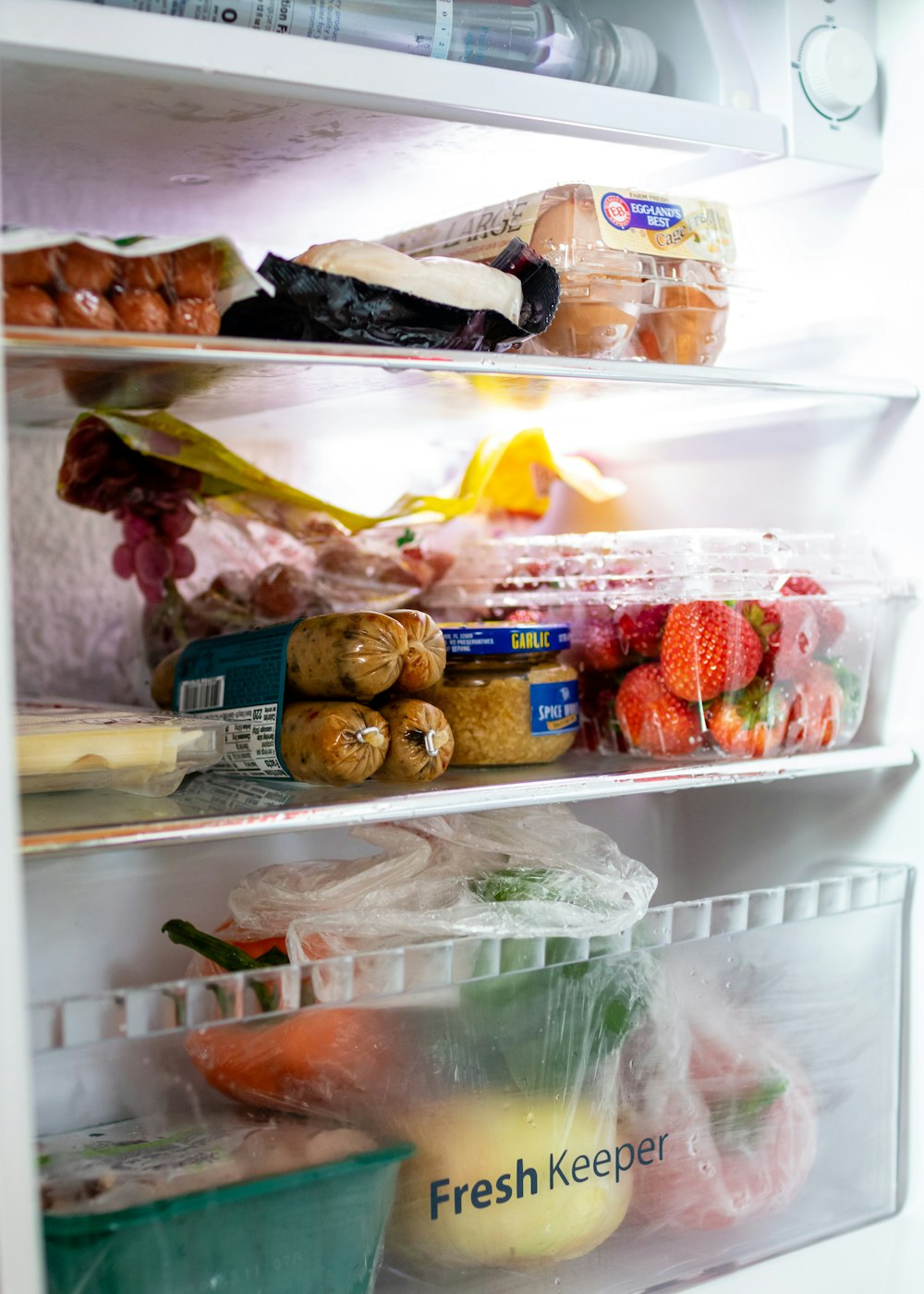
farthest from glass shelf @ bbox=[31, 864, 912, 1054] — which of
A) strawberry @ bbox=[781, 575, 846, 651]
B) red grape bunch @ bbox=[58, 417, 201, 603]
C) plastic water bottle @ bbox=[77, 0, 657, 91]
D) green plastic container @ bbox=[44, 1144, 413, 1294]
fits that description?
plastic water bottle @ bbox=[77, 0, 657, 91]

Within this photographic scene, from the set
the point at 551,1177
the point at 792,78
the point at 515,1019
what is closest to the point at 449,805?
the point at 515,1019

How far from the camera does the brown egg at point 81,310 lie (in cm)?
81

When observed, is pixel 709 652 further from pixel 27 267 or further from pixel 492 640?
pixel 27 267

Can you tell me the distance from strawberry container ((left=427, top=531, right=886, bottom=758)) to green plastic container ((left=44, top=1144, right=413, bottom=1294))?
0.43 metres

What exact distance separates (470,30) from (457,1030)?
758 mm

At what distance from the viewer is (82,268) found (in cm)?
81

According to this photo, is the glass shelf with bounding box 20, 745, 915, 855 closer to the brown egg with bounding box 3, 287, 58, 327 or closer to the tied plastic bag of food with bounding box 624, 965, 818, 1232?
the tied plastic bag of food with bounding box 624, 965, 818, 1232

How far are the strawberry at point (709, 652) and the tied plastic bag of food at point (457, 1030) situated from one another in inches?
7.0

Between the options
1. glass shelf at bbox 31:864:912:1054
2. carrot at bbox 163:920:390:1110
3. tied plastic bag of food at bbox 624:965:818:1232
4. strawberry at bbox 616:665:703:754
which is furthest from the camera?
strawberry at bbox 616:665:703:754

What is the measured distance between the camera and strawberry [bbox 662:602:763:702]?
43.1 inches

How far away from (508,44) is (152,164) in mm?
317

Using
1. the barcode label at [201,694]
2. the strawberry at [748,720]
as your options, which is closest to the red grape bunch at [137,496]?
the barcode label at [201,694]

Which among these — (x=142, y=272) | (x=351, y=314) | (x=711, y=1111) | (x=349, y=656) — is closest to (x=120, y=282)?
(x=142, y=272)

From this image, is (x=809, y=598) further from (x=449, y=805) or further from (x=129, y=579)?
(x=129, y=579)
